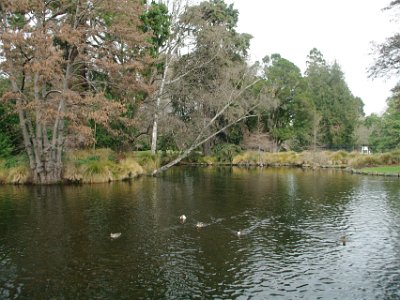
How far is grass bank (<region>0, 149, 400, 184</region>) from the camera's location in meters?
28.7

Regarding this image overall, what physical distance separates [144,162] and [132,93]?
23.6ft

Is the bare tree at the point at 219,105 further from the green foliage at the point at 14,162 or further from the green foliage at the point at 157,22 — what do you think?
the green foliage at the point at 14,162

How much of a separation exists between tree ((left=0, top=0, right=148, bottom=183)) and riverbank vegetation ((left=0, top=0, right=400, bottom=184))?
0.29 ft

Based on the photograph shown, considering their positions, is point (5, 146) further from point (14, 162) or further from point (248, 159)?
point (248, 159)

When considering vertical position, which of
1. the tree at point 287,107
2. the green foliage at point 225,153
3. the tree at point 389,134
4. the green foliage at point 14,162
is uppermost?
the tree at point 287,107

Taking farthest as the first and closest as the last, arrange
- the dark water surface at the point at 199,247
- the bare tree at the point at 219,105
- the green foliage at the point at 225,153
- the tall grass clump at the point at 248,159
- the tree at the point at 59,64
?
the green foliage at the point at 225,153
the tall grass clump at the point at 248,159
the bare tree at the point at 219,105
the tree at the point at 59,64
the dark water surface at the point at 199,247

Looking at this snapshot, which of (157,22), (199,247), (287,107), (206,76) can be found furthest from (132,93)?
(287,107)

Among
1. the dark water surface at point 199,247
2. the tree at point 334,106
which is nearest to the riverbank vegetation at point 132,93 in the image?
the dark water surface at point 199,247

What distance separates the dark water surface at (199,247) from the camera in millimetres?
9367

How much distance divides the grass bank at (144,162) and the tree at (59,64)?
4.06 ft

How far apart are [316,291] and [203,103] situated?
39.6 meters

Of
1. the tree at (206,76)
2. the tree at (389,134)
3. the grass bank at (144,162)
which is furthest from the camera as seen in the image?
Result: the tree at (389,134)

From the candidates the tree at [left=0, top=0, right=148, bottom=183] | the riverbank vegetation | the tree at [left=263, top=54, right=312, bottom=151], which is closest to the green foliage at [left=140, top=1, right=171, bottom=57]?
the riverbank vegetation

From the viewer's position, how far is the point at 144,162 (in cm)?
3759
